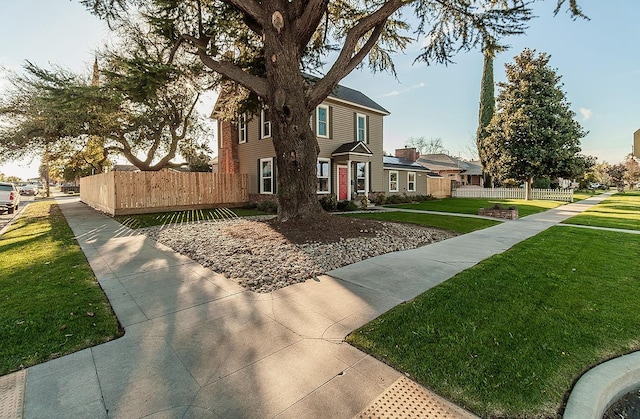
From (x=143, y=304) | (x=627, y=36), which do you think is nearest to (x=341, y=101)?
(x=627, y=36)

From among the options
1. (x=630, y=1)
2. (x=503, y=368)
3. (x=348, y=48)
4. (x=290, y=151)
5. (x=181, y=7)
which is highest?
(x=181, y=7)

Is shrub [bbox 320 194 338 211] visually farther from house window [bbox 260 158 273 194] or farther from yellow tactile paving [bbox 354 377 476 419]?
yellow tactile paving [bbox 354 377 476 419]

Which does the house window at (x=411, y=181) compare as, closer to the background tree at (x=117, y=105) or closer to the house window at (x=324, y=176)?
the house window at (x=324, y=176)

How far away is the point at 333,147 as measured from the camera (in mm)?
16578

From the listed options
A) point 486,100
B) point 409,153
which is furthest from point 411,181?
point 486,100

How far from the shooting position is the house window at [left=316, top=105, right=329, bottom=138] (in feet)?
52.2

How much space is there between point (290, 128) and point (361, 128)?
456 inches

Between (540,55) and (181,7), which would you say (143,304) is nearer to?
(181,7)

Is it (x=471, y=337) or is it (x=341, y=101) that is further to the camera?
(x=341, y=101)

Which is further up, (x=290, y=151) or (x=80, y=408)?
(x=290, y=151)

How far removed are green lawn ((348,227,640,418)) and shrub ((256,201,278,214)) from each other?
409 inches

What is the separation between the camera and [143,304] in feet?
12.4

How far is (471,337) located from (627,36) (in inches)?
497

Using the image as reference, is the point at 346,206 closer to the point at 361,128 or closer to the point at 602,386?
the point at 361,128
